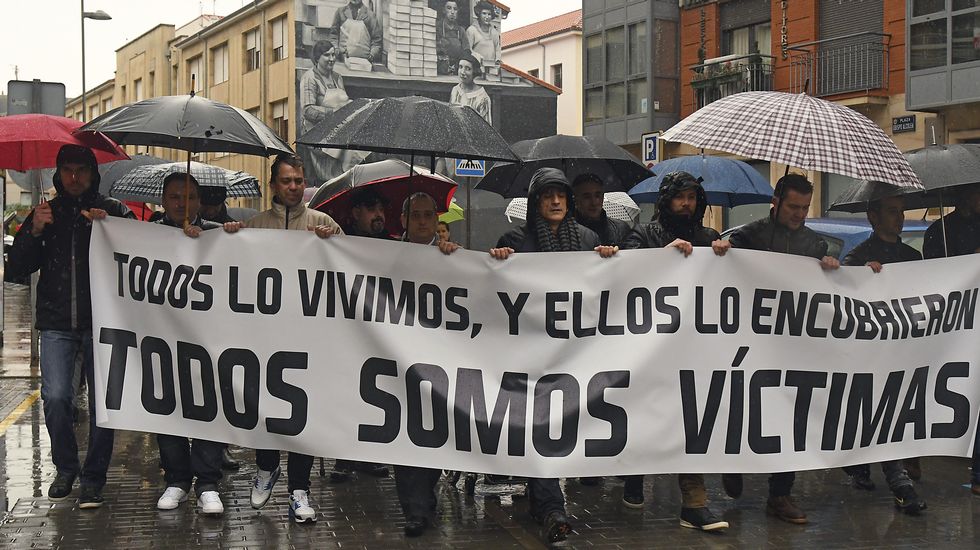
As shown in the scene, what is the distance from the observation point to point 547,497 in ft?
20.0

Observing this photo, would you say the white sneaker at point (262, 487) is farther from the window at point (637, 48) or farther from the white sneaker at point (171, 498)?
the window at point (637, 48)

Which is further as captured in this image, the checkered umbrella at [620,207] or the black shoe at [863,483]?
the checkered umbrella at [620,207]

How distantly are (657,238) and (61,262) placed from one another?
10.7 feet

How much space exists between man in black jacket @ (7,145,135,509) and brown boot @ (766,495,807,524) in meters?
3.62

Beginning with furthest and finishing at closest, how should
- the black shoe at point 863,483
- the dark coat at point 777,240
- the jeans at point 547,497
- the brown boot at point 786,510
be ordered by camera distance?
1. the black shoe at point 863,483
2. the dark coat at point 777,240
3. the brown boot at point 786,510
4. the jeans at point 547,497

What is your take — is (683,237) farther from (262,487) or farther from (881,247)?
(262,487)

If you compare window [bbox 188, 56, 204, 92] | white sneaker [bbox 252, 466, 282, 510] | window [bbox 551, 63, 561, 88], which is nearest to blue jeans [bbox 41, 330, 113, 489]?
white sneaker [bbox 252, 466, 282, 510]

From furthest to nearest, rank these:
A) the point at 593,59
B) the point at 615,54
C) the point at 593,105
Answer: the point at 593,59 < the point at 593,105 < the point at 615,54

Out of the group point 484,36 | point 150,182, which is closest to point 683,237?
point 150,182

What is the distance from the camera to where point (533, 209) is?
6.60 metres

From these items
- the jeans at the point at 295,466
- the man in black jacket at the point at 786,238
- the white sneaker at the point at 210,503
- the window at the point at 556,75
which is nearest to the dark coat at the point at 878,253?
the man in black jacket at the point at 786,238

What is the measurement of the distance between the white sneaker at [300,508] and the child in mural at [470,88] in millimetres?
37358

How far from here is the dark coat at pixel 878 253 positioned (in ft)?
24.4

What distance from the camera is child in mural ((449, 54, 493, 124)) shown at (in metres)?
43.3
